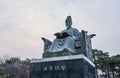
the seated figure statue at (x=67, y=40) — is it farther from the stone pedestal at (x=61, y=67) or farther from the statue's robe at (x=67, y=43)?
the stone pedestal at (x=61, y=67)

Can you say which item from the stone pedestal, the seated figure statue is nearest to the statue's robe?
the seated figure statue

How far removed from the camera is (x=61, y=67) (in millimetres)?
6477

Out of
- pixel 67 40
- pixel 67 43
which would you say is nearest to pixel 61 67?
pixel 67 43

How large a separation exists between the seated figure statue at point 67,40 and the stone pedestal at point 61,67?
0.60m

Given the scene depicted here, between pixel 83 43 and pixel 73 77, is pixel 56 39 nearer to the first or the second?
pixel 83 43

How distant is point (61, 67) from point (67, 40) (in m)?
1.38

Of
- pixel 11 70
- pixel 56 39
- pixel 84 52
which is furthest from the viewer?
pixel 11 70

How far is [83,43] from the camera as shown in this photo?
7.26 metres

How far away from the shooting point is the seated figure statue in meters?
7.18

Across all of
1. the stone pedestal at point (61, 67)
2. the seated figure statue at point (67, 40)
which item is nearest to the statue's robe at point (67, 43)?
the seated figure statue at point (67, 40)

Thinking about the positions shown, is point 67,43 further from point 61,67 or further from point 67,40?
point 61,67

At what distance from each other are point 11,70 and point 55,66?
19248 millimetres

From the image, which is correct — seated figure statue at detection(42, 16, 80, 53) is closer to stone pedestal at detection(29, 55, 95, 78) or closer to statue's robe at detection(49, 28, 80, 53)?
statue's robe at detection(49, 28, 80, 53)

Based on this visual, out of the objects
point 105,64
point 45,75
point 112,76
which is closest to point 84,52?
point 45,75
